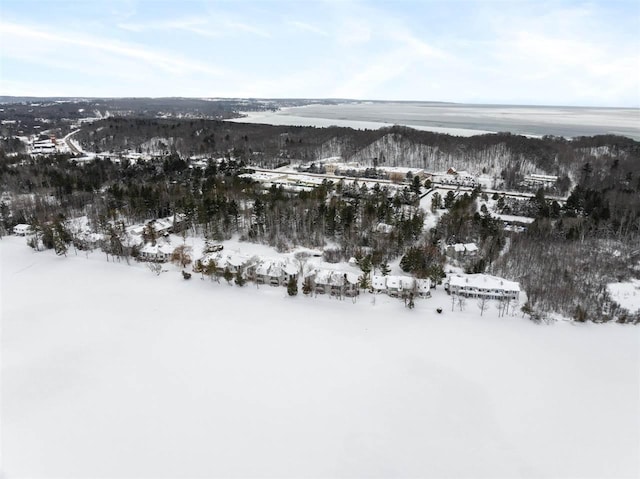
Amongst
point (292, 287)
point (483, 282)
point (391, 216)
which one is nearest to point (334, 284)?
point (292, 287)

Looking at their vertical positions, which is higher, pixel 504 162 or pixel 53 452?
pixel 504 162

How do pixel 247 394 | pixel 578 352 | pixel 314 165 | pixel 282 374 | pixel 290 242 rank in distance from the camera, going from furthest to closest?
pixel 314 165 < pixel 290 242 < pixel 578 352 < pixel 282 374 < pixel 247 394

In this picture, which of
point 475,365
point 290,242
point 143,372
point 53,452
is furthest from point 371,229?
point 53,452

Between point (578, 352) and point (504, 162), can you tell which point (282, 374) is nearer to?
point (578, 352)

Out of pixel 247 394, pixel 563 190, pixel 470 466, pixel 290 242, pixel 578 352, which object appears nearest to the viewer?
pixel 470 466

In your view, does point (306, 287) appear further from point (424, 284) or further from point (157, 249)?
point (157, 249)

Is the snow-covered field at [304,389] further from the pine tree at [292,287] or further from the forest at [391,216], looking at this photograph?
the forest at [391,216]

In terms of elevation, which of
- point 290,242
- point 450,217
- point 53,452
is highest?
point 450,217
